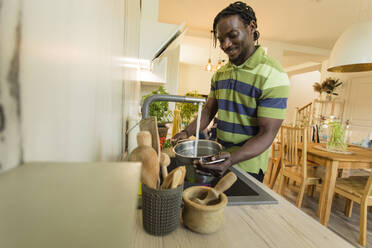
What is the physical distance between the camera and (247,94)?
3.49 ft

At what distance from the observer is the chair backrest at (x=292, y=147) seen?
2076 millimetres

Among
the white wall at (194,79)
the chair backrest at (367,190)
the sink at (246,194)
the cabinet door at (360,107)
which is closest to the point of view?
the sink at (246,194)

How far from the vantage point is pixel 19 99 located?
0.42 ft

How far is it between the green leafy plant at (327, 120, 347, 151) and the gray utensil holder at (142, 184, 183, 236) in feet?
8.27

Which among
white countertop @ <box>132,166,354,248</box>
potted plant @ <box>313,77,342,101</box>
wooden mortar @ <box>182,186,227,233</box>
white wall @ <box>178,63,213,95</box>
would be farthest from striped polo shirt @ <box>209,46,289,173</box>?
white wall @ <box>178,63,213,95</box>

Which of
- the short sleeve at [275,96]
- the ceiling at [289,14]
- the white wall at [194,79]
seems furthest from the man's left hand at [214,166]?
the white wall at [194,79]

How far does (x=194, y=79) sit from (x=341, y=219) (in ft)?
22.4

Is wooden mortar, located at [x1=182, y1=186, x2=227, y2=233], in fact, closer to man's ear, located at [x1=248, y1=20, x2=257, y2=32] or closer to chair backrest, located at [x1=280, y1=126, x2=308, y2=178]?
man's ear, located at [x1=248, y1=20, x2=257, y2=32]

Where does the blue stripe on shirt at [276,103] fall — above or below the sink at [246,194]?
above

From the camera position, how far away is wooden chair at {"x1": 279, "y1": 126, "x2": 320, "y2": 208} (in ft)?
6.84

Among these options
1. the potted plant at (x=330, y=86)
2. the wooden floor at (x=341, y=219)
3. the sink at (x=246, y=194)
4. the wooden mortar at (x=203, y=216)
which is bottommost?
the wooden floor at (x=341, y=219)

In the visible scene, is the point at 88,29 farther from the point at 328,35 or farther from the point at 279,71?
the point at 328,35

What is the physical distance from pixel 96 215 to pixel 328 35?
5291mm

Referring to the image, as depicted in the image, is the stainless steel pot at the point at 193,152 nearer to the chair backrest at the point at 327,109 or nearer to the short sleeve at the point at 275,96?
the short sleeve at the point at 275,96
